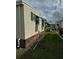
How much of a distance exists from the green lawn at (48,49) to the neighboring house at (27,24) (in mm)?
78

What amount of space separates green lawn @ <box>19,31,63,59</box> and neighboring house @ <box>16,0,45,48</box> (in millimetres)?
78

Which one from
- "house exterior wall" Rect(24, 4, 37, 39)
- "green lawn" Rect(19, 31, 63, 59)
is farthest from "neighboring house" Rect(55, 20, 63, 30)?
"house exterior wall" Rect(24, 4, 37, 39)

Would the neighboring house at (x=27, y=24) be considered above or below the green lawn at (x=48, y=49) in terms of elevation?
above

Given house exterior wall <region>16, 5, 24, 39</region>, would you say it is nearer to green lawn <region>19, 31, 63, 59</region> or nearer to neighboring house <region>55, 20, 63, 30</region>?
green lawn <region>19, 31, 63, 59</region>

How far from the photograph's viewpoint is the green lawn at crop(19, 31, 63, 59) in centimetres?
194

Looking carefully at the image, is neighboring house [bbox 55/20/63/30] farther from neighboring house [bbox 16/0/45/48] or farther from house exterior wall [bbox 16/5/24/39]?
house exterior wall [bbox 16/5/24/39]

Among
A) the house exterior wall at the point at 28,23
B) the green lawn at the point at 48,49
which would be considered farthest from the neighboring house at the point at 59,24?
the house exterior wall at the point at 28,23

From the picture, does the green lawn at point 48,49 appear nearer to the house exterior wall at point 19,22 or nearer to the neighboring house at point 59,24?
the neighboring house at point 59,24

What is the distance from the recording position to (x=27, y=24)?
6.56ft

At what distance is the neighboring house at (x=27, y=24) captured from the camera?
199cm

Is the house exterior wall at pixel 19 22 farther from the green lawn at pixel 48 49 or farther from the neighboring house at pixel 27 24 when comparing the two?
the green lawn at pixel 48 49

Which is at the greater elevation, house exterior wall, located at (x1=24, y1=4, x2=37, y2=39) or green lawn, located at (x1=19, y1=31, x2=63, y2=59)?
house exterior wall, located at (x1=24, y1=4, x2=37, y2=39)
